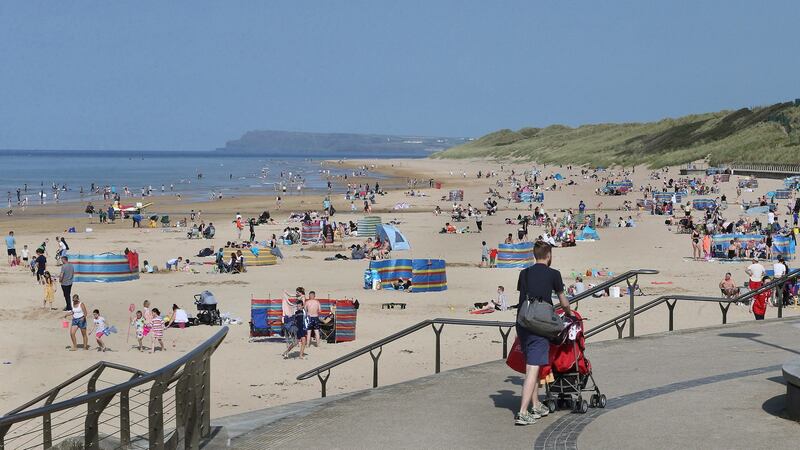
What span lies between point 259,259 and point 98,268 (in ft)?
17.3

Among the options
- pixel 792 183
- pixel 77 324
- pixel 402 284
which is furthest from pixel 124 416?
pixel 792 183

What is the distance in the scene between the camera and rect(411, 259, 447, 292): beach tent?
87.4 ft

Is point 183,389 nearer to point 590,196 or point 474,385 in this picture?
point 474,385

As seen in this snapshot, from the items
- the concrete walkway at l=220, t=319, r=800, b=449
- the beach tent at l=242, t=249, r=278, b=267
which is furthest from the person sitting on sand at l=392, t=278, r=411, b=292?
the concrete walkway at l=220, t=319, r=800, b=449

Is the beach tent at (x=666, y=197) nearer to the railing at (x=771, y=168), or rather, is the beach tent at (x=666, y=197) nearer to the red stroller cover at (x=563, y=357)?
the railing at (x=771, y=168)

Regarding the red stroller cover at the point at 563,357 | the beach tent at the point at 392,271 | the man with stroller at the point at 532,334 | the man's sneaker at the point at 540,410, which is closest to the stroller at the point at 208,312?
the beach tent at the point at 392,271

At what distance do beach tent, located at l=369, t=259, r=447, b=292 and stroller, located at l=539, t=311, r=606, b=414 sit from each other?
17.5 m

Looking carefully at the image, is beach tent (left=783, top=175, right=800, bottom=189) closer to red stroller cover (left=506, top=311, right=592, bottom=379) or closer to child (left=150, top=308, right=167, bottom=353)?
child (left=150, top=308, right=167, bottom=353)

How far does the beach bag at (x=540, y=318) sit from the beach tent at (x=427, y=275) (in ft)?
59.1

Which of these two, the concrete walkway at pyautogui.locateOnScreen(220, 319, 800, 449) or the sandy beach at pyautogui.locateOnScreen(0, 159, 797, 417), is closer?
the concrete walkway at pyautogui.locateOnScreen(220, 319, 800, 449)

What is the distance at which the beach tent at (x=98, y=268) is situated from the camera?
95.2 feet

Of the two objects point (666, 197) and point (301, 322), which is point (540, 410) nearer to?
point (301, 322)

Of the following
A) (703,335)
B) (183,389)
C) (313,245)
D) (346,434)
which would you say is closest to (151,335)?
(703,335)

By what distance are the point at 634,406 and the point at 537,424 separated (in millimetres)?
1029
